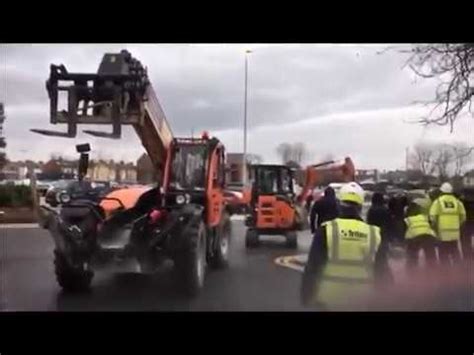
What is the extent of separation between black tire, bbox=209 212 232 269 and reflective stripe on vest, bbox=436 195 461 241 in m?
2.60

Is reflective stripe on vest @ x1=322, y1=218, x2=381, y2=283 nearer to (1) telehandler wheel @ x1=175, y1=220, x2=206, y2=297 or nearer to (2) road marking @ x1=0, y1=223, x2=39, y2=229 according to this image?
(1) telehandler wheel @ x1=175, y1=220, x2=206, y2=297

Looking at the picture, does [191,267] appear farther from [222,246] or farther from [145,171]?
[222,246]

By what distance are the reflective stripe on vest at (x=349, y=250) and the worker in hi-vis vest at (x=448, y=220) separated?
11.3 feet

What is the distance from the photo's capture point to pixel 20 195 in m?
6.29

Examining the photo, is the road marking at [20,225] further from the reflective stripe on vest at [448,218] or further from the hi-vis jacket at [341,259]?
the reflective stripe on vest at [448,218]

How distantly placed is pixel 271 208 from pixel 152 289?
13.8 feet

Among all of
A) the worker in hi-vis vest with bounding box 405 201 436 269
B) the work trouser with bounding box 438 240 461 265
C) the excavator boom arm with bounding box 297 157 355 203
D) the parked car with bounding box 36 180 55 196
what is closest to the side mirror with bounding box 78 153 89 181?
the parked car with bounding box 36 180 55 196

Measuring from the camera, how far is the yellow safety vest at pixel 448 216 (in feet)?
22.7

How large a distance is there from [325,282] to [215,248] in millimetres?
4449

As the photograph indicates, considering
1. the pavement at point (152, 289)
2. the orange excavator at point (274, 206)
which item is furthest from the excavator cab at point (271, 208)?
the pavement at point (152, 289)
